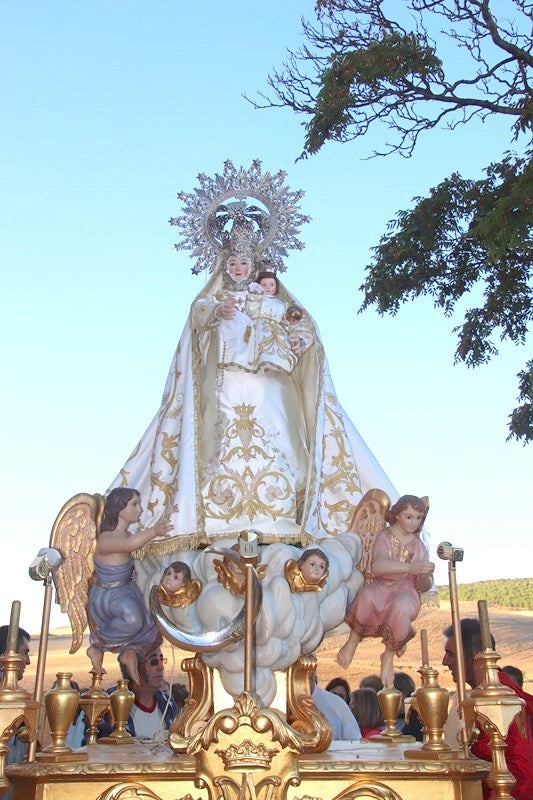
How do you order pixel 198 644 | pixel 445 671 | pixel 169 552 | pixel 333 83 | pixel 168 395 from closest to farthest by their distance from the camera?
pixel 198 644
pixel 169 552
pixel 168 395
pixel 445 671
pixel 333 83

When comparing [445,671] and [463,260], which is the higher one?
[463,260]

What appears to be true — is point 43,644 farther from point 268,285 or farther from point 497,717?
point 268,285

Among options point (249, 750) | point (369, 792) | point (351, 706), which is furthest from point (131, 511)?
point (351, 706)

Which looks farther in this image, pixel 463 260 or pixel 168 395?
pixel 463 260

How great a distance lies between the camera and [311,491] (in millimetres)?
6273

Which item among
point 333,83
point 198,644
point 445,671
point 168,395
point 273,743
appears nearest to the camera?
point 273,743

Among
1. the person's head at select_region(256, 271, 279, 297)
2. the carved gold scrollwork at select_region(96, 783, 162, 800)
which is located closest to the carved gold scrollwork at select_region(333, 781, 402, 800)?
the carved gold scrollwork at select_region(96, 783, 162, 800)

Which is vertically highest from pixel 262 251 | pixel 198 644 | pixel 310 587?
pixel 262 251

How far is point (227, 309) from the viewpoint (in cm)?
670

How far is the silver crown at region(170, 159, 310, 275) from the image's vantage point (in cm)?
721

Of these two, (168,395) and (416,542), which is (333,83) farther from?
(416,542)

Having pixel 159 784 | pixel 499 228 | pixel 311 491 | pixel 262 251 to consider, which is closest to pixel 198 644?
pixel 159 784

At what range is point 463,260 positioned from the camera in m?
10.2

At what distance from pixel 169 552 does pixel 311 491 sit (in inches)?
41.7
